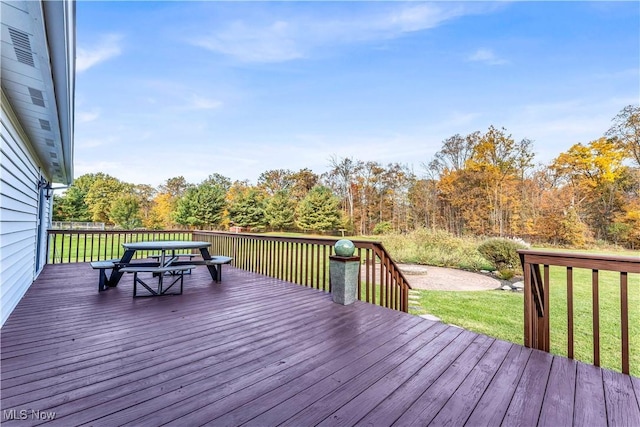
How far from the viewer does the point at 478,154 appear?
61.1 ft

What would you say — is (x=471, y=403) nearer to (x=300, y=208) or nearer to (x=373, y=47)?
(x=373, y=47)

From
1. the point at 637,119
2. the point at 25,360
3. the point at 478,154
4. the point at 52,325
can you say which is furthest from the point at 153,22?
the point at 637,119

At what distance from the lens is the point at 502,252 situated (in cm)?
811

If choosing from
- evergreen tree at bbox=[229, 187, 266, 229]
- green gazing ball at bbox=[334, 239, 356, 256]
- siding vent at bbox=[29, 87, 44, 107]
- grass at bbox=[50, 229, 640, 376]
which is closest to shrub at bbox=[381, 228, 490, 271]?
grass at bbox=[50, 229, 640, 376]

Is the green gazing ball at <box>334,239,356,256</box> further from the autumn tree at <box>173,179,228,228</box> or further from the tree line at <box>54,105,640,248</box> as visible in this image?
the autumn tree at <box>173,179,228,228</box>

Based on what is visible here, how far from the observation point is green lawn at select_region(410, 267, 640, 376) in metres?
3.37

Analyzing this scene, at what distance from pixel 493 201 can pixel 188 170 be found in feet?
91.0

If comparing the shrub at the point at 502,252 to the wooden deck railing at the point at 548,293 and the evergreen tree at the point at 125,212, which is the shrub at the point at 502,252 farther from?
the evergreen tree at the point at 125,212

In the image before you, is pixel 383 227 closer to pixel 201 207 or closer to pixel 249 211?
pixel 249 211

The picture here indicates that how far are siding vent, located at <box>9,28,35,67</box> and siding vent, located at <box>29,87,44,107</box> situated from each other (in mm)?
608

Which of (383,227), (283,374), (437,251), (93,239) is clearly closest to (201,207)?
(383,227)

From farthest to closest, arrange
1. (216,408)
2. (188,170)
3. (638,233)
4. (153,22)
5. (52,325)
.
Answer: (188,170) < (638,233) < (153,22) < (52,325) < (216,408)

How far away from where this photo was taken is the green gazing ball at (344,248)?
11.9 feet

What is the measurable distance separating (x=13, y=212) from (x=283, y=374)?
345 cm
